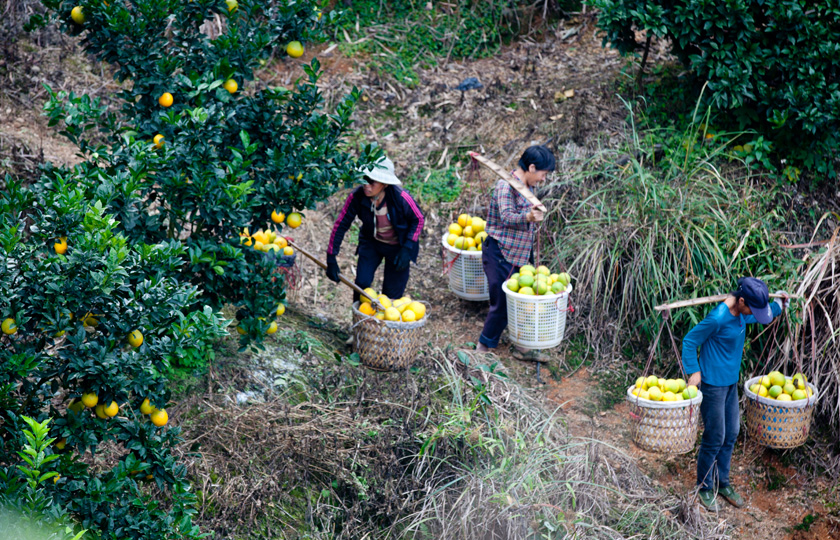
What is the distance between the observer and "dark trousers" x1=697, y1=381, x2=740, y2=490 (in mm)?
4961

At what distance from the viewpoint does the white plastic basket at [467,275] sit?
6.61 meters

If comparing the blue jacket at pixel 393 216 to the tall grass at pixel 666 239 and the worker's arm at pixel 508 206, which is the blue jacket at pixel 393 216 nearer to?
the worker's arm at pixel 508 206

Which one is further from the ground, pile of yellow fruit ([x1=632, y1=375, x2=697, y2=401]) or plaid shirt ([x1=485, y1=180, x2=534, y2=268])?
plaid shirt ([x1=485, y1=180, x2=534, y2=268])

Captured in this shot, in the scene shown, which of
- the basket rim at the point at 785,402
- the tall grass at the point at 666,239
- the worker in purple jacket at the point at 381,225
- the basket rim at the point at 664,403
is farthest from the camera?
the tall grass at the point at 666,239

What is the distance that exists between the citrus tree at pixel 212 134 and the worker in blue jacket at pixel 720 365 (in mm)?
2347

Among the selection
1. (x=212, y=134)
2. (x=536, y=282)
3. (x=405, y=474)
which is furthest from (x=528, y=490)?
(x=212, y=134)

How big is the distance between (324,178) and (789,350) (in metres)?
3.74

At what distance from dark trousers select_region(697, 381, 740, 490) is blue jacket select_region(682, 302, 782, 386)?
99 mm

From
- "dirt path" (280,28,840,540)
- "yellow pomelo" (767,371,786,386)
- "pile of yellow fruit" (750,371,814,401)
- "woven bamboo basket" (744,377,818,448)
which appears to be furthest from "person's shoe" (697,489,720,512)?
"yellow pomelo" (767,371,786,386)

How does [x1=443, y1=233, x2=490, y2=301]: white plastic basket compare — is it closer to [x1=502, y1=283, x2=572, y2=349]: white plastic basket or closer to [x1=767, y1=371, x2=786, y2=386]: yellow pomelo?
[x1=502, y1=283, x2=572, y2=349]: white plastic basket

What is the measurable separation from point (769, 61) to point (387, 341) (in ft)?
13.6

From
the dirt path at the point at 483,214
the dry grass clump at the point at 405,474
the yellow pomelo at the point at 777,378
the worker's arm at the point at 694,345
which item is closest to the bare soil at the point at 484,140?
the dirt path at the point at 483,214

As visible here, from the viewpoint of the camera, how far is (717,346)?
15.9 feet

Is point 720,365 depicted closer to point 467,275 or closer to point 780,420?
point 780,420
